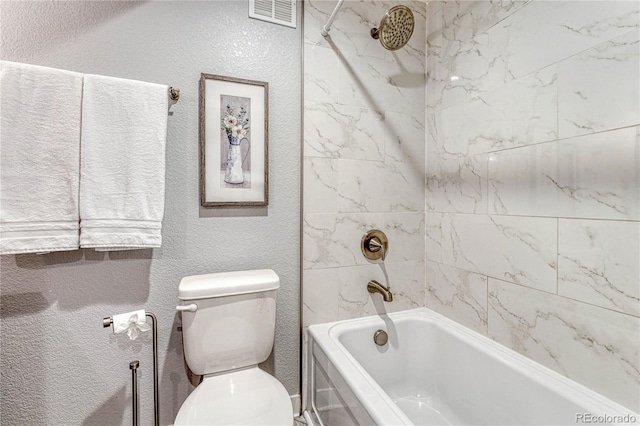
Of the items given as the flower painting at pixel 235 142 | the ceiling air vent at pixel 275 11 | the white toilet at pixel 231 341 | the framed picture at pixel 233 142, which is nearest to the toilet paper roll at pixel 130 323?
the white toilet at pixel 231 341

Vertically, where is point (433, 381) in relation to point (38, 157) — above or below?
below

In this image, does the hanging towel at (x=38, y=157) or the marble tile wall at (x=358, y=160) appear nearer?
the hanging towel at (x=38, y=157)

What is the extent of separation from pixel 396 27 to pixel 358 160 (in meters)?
0.64

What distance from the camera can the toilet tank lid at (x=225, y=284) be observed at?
3.76 feet

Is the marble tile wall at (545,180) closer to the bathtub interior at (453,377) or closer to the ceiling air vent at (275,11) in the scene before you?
the bathtub interior at (453,377)

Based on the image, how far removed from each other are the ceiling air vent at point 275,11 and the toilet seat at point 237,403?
5.39 ft

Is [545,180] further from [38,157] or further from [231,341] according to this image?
[38,157]

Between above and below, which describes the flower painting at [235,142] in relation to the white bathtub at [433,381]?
above

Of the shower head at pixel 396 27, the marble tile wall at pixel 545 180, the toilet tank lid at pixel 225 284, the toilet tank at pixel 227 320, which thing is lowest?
the toilet tank at pixel 227 320

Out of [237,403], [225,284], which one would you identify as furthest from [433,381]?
[225,284]

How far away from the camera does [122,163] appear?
3.73 feet

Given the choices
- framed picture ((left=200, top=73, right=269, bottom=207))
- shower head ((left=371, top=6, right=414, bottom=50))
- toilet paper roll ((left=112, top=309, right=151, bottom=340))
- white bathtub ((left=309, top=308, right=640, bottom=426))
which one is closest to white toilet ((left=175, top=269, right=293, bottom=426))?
toilet paper roll ((left=112, top=309, right=151, bottom=340))

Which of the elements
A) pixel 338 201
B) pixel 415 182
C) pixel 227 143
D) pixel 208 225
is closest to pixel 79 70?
pixel 227 143

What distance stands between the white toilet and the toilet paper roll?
0.13 meters
